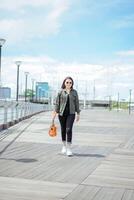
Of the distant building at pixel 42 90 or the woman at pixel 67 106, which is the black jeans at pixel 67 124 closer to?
the woman at pixel 67 106

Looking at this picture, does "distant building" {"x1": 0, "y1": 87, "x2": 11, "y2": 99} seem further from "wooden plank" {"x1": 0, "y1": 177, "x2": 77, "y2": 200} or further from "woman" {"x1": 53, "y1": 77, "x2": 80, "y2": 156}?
"wooden plank" {"x1": 0, "y1": 177, "x2": 77, "y2": 200}

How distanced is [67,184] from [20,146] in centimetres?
568

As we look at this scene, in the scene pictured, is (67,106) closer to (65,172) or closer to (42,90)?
(65,172)

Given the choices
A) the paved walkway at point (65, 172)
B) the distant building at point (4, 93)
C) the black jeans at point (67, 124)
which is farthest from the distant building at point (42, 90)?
the black jeans at point (67, 124)

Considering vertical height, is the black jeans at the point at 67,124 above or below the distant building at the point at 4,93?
below

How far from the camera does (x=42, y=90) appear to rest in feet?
368

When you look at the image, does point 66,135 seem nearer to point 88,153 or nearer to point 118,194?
point 88,153

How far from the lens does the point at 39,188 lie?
Answer: 7.30 m

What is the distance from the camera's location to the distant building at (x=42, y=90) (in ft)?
354

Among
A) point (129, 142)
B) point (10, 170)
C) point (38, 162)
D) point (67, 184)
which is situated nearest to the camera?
point (67, 184)


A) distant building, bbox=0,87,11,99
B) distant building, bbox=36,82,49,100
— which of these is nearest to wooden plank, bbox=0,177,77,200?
distant building, bbox=0,87,11,99

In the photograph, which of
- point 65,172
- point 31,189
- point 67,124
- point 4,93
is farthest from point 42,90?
point 31,189

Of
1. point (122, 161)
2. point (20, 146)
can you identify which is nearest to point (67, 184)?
point (122, 161)

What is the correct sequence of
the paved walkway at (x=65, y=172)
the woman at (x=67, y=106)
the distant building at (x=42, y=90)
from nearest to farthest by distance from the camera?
1. the paved walkway at (x=65, y=172)
2. the woman at (x=67, y=106)
3. the distant building at (x=42, y=90)
